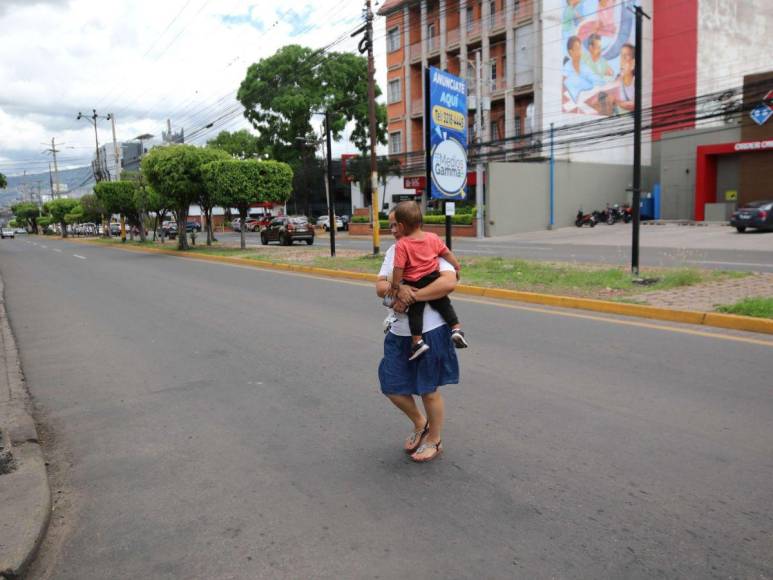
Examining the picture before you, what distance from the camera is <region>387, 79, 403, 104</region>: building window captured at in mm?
47594

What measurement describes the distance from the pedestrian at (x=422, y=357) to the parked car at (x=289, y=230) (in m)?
28.4

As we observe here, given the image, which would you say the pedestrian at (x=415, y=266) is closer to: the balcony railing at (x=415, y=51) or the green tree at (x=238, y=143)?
the balcony railing at (x=415, y=51)

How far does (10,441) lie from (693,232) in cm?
2960

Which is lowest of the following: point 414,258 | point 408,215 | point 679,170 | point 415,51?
point 414,258

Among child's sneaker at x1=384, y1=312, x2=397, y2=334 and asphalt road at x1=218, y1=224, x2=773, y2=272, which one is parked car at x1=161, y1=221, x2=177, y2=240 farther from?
child's sneaker at x1=384, y1=312, x2=397, y2=334

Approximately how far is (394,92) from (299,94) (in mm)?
7310

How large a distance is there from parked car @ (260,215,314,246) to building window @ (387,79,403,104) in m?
19.2

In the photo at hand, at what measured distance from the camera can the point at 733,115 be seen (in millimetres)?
33312

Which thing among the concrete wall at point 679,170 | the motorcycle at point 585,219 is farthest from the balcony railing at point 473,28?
the motorcycle at point 585,219

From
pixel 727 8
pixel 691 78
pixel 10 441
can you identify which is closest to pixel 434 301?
pixel 10 441

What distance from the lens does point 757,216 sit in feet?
85.4

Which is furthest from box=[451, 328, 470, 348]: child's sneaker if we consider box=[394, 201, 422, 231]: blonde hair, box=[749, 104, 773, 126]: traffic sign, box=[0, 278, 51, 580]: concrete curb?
box=[749, 104, 773, 126]: traffic sign

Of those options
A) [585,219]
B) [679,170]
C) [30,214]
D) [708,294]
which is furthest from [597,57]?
[30,214]

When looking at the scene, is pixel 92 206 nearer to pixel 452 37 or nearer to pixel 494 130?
pixel 452 37
